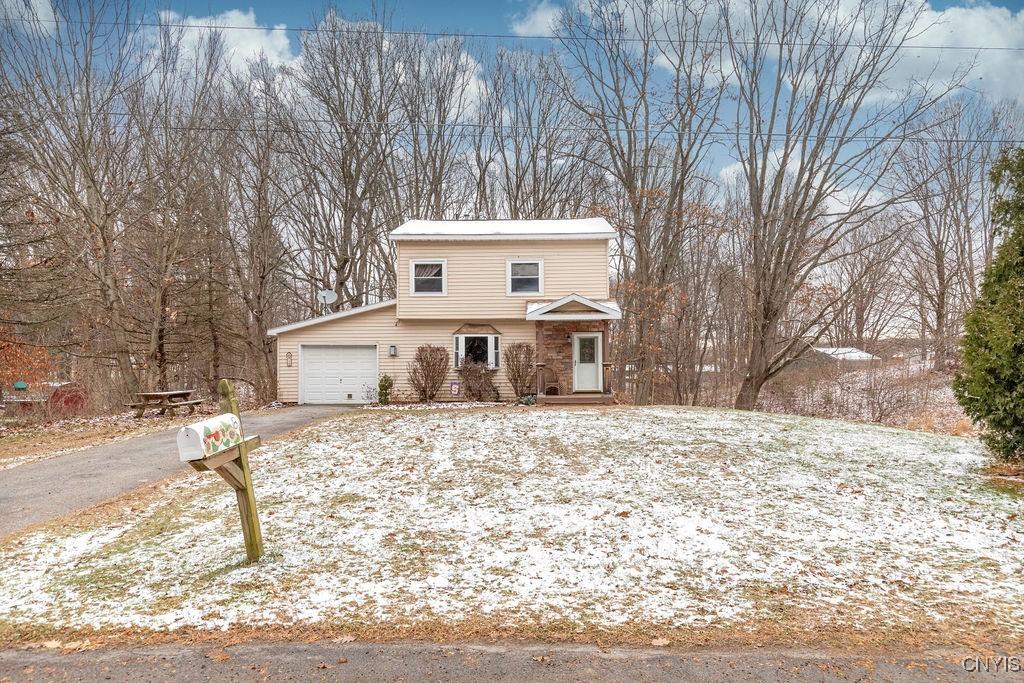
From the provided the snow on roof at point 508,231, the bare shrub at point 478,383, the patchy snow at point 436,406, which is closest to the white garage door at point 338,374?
the patchy snow at point 436,406

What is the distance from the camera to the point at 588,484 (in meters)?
6.71

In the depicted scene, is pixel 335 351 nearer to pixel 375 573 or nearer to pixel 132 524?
pixel 132 524

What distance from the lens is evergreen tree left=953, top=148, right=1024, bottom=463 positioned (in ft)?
21.9

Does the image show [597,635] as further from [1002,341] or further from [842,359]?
[842,359]

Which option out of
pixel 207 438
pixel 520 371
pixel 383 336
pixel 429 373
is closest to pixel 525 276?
pixel 520 371

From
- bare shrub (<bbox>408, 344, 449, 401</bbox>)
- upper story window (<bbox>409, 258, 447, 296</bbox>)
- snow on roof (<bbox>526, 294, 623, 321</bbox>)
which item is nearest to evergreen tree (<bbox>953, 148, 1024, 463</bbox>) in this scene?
snow on roof (<bbox>526, 294, 623, 321</bbox>)

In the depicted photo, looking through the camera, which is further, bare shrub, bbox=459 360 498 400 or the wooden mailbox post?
bare shrub, bbox=459 360 498 400

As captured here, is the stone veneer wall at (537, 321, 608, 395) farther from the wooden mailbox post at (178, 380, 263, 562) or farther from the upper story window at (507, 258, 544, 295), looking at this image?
the wooden mailbox post at (178, 380, 263, 562)

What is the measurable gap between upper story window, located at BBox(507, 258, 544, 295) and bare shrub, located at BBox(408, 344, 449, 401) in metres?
→ 2.82

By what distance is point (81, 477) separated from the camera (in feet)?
24.3

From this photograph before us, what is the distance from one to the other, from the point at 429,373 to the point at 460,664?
13.0 m

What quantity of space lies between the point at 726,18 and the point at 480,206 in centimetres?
1103

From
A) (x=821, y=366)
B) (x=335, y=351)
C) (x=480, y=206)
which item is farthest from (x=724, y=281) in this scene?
(x=335, y=351)

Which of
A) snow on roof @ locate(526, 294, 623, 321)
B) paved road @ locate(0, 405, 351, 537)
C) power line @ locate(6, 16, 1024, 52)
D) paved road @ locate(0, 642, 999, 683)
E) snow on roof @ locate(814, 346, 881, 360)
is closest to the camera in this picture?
paved road @ locate(0, 642, 999, 683)
